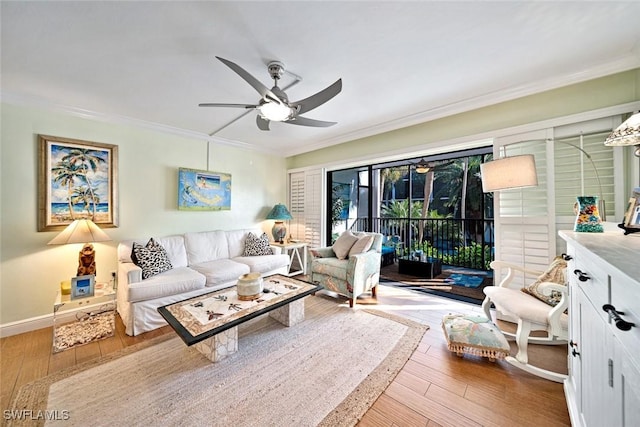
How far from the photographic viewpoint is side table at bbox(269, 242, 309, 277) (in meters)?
4.30

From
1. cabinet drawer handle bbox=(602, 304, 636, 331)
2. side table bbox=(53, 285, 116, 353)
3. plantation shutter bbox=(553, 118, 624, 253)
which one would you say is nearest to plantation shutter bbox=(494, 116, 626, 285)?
plantation shutter bbox=(553, 118, 624, 253)

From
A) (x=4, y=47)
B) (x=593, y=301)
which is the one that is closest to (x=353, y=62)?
(x=593, y=301)

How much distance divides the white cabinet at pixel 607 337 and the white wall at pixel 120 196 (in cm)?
425

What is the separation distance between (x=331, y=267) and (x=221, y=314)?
1633mm

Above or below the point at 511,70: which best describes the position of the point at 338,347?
below

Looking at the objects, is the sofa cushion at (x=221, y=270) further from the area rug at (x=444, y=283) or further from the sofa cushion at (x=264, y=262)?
the area rug at (x=444, y=283)

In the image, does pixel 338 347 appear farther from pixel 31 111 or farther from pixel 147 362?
pixel 31 111

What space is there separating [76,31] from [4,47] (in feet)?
2.30

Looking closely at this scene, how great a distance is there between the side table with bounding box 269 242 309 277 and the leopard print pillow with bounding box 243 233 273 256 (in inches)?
13.1

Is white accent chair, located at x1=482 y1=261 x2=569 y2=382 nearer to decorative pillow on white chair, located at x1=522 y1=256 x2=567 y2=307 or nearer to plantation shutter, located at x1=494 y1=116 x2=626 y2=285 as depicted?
decorative pillow on white chair, located at x1=522 y1=256 x2=567 y2=307

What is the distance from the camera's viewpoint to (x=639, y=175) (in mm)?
1900

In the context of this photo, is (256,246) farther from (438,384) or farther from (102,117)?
(438,384)

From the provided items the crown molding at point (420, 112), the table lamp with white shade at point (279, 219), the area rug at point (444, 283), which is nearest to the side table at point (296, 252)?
the table lamp with white shade at point (279, 219)

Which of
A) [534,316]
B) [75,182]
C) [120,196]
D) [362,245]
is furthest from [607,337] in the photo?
[75,182]
